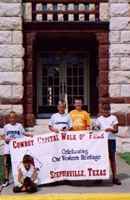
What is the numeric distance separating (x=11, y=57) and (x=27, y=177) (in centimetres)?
670

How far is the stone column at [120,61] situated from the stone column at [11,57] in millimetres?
2530

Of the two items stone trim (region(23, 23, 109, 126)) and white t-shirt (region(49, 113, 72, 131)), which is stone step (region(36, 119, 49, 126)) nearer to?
stone trim (region(23, 23, 109, 126))

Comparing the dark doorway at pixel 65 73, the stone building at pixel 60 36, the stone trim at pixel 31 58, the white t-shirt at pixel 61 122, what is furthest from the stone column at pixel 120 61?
the white t-shirt at pixel 61 122

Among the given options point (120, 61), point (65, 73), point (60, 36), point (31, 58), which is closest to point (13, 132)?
point (31, 58)

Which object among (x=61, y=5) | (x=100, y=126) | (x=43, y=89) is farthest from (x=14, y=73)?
(x=100, y=126)

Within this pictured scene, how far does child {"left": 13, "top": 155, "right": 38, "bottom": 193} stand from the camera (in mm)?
12133

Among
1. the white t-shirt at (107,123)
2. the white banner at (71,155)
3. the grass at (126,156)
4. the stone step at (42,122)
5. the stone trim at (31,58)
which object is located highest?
the stone trim at (31,58)

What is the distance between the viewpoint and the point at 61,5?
1902cm

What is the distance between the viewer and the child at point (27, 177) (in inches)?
478

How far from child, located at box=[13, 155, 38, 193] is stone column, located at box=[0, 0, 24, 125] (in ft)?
19.7

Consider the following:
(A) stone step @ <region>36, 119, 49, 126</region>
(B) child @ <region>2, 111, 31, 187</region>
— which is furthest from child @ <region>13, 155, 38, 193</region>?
(A) stone step @ <region>36, 119, 49, 126</region>

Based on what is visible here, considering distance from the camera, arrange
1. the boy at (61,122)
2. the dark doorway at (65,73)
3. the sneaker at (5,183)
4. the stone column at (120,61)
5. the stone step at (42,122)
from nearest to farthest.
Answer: the sneaker at (5,183) < the boy at (61,122) < the stone column at (120,61) < the stone step at (42,122) < the dark doorway at (65,73)

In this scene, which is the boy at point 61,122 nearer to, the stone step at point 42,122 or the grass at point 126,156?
the grass at point 126,156

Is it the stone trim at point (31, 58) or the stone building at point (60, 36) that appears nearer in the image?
the stone building at point (60, 36)
